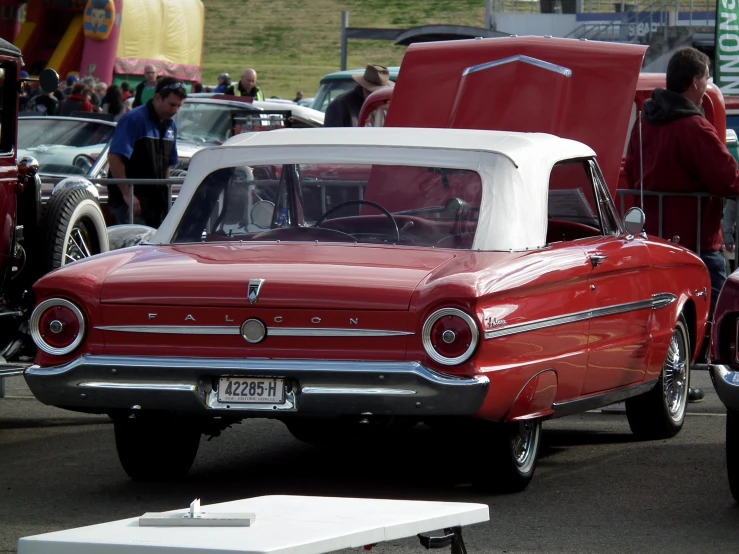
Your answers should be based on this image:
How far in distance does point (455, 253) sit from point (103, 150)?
921 centimetres

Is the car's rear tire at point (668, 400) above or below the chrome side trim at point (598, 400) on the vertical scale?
below

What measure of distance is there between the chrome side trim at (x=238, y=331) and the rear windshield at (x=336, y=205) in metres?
0.86

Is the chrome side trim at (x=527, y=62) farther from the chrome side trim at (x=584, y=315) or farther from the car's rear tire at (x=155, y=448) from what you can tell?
the car's rear tire at (x=155, y=448)

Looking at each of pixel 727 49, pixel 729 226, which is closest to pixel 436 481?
pixel 729 226

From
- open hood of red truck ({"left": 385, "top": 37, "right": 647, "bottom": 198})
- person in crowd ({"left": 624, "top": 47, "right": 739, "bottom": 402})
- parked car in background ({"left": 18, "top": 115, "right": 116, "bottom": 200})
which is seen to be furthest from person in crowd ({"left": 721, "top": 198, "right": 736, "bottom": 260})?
parked car in background ({"left": 18, "top": 115, "right": 116, "bottom": 200})

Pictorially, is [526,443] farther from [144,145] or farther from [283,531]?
[144,145]

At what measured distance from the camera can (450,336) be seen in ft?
19.8

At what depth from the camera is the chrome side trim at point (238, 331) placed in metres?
6.09

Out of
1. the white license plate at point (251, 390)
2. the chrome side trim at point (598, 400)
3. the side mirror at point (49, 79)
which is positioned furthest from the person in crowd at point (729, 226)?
the white license plate at point (251, 390)

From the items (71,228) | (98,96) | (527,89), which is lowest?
(98,96)

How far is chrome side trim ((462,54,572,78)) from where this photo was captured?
37.2 ft

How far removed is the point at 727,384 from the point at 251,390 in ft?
6.39

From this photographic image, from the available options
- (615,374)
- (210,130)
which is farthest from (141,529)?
(210,130)

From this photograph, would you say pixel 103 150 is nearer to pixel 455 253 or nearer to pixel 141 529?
pixel 455 253
